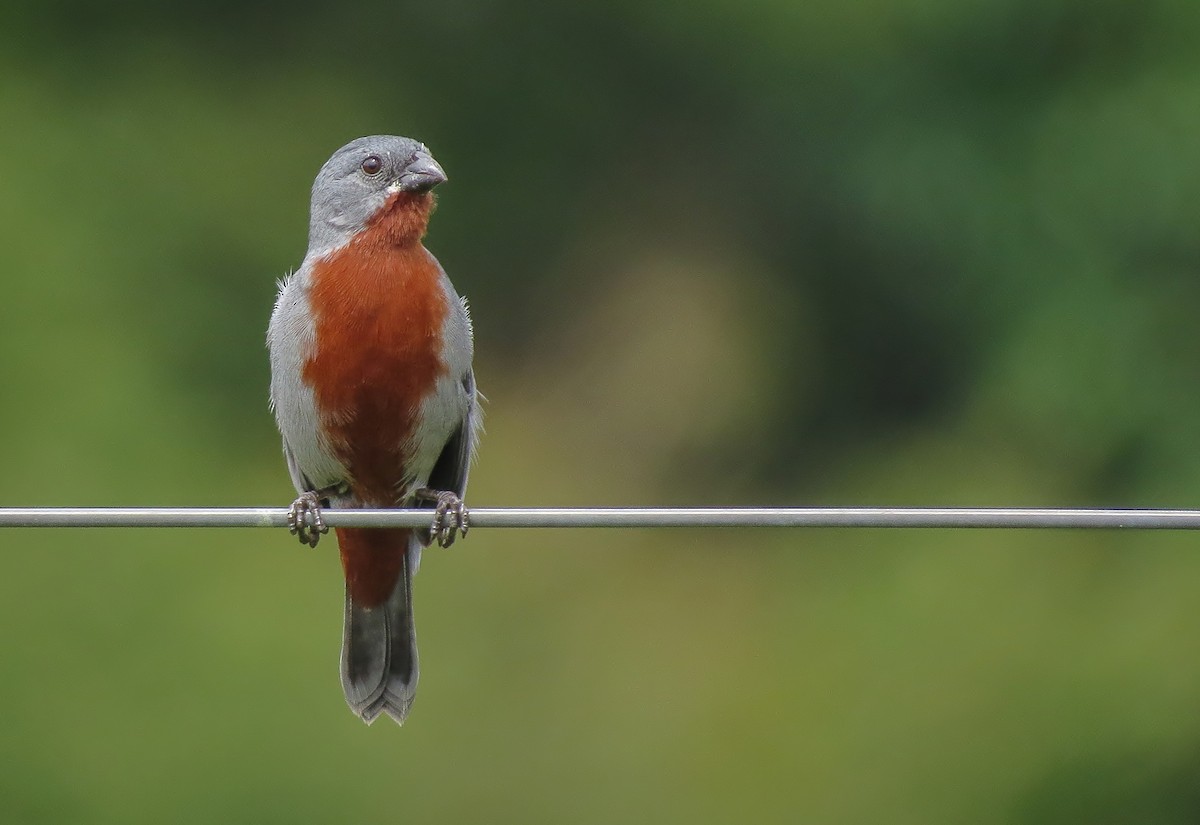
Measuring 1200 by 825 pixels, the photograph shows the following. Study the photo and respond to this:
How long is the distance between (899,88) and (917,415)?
2.25 m

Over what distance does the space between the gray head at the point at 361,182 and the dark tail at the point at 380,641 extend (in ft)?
3.39

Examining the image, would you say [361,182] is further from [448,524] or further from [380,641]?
[380,641]

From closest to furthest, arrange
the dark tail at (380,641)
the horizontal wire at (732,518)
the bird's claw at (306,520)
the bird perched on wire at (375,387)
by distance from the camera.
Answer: the horizontal wire at (732,518) < the bird's claw at (306,520) < the bird perched on wire at (375,387) < the dark tail at (380,641)

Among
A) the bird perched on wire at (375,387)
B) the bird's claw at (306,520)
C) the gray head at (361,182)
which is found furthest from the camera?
the gray head at (361,182)

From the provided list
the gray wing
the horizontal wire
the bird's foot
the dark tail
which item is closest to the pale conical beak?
the gray wing

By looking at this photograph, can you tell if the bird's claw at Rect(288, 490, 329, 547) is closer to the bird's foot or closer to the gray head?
the bird's foot

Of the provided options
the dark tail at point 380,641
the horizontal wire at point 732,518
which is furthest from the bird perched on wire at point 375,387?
the horizontal wire at point 732,518

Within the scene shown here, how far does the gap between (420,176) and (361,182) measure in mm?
186

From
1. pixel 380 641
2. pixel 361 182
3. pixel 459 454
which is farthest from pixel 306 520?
pixel 361 182

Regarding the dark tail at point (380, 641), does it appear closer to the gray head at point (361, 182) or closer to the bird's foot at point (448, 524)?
the bird's foot at point (448, 524)

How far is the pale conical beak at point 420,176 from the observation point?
219 inches

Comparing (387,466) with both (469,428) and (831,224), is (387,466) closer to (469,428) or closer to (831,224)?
(469,428)

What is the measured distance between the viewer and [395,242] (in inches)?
214

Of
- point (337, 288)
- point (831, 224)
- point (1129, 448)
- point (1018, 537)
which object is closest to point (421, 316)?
point (337, 288)
